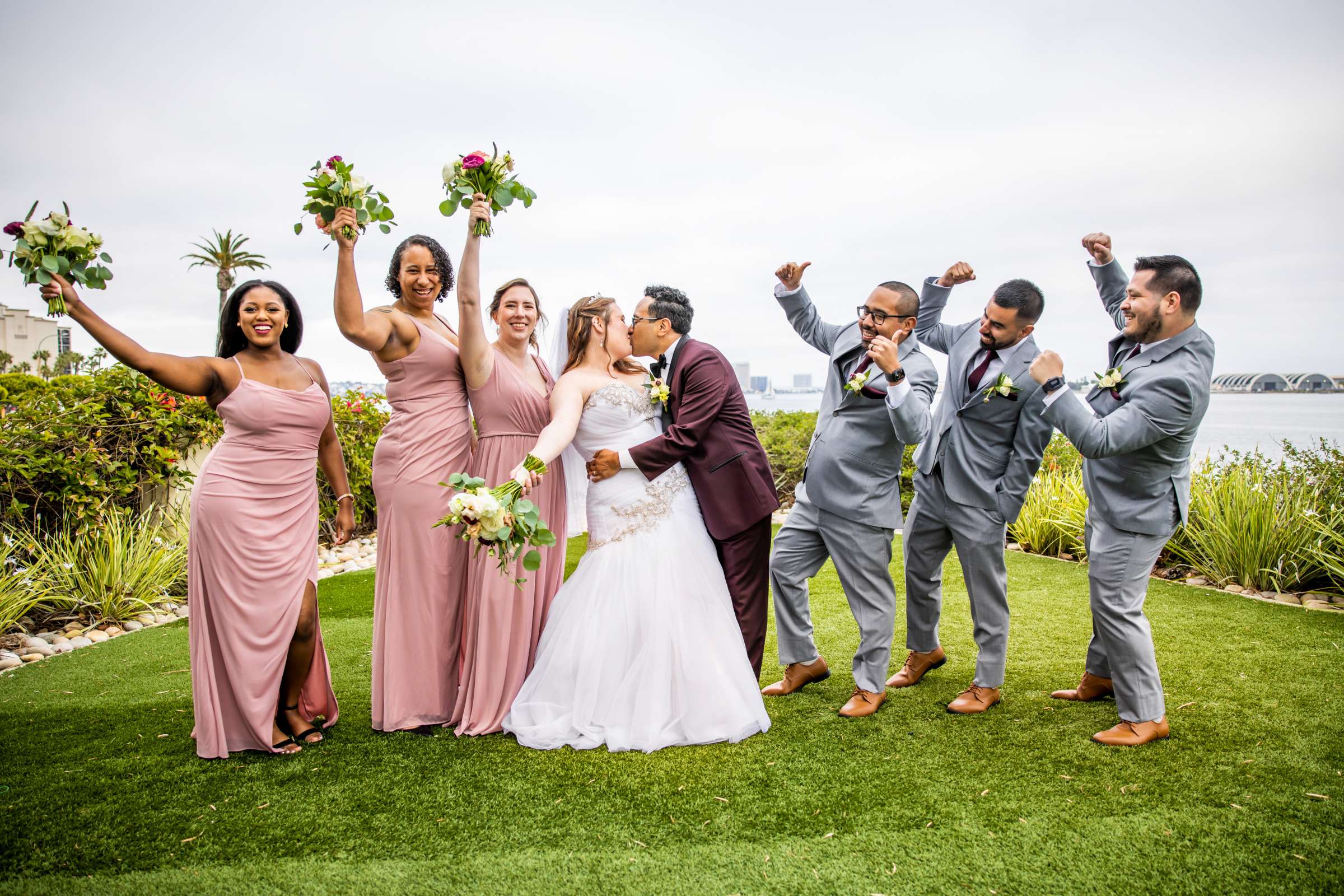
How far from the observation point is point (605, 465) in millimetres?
3998

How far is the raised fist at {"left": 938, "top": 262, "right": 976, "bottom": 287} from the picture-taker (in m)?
4.57

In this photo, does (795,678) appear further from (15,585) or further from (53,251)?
(15,585)

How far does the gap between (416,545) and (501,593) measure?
0.50m

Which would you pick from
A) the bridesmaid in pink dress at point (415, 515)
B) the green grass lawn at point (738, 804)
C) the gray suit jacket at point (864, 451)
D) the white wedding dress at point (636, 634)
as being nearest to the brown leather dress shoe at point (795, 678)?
the green grass lawn at point (738, 804)

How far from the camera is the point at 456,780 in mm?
3457

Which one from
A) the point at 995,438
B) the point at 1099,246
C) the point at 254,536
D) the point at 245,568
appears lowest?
the point at 245,568

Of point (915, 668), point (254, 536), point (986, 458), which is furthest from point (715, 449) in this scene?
point (254, 536)

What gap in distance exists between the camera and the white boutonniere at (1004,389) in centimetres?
391

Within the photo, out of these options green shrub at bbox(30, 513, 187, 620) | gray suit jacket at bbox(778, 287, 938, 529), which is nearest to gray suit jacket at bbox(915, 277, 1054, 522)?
gray suit jacket at bbox(778, 287, 938, 529)

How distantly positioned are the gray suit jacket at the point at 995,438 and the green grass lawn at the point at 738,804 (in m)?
1.21

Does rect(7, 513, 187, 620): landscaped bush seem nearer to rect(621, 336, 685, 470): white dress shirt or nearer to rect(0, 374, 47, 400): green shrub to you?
rect(0, 374, 47, 400): green shrub

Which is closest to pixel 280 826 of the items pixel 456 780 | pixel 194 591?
pixel 456 780

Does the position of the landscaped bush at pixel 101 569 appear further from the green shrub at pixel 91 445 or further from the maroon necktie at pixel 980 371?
the maroon necktie at pixel 980 371

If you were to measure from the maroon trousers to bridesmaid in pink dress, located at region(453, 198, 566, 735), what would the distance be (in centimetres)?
98
